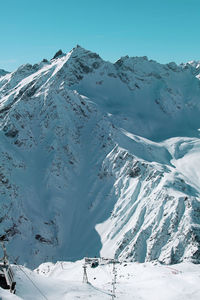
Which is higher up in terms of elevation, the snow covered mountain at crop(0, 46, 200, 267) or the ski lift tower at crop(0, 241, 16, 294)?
the snow covered mountain at crop(0, 46, 200, 267)

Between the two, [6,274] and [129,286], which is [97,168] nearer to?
[129,286]

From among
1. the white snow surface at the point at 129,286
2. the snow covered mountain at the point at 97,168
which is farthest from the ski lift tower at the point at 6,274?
the snow covered mountain at the point at 97,168

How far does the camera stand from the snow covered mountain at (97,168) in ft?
254

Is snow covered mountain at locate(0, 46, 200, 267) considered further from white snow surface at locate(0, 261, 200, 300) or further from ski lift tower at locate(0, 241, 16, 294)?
ski lift tower at locate(0, 241, 16, 294)

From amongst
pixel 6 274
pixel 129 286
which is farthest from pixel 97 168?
pixel 6 274

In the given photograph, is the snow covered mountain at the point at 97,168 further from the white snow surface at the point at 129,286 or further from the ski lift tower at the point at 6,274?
the ski lift tower at the point at 6,274

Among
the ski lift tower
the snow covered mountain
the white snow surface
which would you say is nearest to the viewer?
the ski lift tower

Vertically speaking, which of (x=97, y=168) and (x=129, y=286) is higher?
(x=97, y=168)

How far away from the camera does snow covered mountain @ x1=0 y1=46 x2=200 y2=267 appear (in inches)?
3051

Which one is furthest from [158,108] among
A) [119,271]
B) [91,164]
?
[119,271]

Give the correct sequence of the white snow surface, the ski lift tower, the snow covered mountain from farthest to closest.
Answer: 1. the snow covered mountain
2. the white snow surface
3. the ski lift tower

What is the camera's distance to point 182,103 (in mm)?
147875

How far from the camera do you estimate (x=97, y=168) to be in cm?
10050

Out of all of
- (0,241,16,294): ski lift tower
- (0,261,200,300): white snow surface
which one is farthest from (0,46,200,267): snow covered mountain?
(0,241,16,294): ski lift tower
